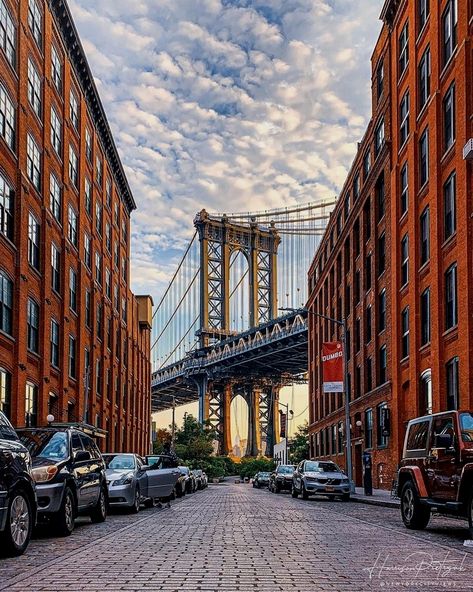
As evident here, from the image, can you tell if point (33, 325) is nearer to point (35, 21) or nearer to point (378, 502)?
point (35, 21)

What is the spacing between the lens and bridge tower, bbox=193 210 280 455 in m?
109

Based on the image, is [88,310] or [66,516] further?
[88,310]

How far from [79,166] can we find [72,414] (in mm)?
12371

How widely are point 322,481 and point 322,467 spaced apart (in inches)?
57.6

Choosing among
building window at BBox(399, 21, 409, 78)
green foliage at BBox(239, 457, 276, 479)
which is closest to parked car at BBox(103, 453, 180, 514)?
building window at BBox(399, 21, 409, 78)

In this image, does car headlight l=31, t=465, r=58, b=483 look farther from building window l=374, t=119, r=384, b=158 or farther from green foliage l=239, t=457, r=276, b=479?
green foliage l=239, t=457, r=276, b=479

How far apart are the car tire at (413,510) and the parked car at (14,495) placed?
701cm

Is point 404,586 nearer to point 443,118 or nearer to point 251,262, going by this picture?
point 443,118

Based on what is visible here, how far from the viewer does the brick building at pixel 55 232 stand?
99.2 ft

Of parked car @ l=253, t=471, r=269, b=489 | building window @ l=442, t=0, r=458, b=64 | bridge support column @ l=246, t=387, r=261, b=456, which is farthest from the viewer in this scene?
bridge support column @ l=246, t=387, r=261, b=456

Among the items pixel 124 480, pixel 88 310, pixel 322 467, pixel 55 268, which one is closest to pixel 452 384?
pixel 322 467

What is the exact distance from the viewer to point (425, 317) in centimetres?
3412

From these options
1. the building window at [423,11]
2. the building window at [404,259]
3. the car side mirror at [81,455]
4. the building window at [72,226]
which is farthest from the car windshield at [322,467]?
the car side mirror at [81,455]

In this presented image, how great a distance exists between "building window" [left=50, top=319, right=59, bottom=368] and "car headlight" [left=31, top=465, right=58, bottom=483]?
74.8 feet
